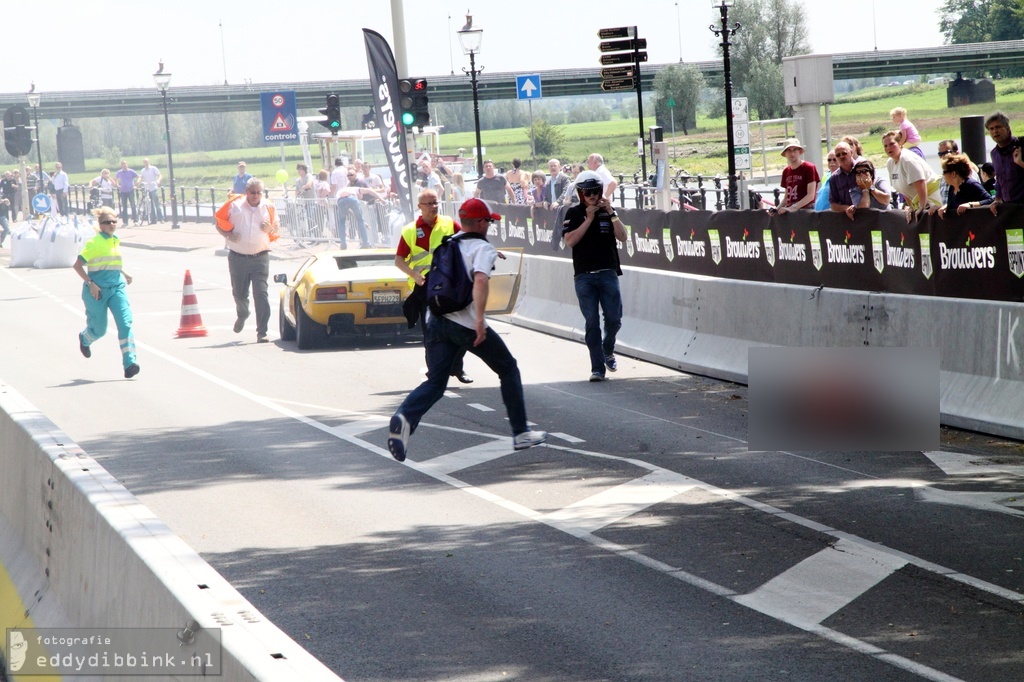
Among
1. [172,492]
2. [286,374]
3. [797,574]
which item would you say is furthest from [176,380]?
[797,574]

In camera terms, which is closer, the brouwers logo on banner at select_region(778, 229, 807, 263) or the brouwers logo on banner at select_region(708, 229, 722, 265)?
the brouwers logo on banner at select_region(778, 229, 807, 263)

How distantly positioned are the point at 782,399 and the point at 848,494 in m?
0.72

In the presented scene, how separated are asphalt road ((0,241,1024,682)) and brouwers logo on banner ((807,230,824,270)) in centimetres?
151

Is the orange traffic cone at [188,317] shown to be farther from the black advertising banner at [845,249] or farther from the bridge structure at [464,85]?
the bridge structure at [464,85]

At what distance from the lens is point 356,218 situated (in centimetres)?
3222

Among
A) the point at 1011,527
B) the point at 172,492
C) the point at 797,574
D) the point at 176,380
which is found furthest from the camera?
the point at 176,380

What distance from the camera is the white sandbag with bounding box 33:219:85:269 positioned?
3581 centimetres

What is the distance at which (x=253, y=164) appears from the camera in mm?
128875

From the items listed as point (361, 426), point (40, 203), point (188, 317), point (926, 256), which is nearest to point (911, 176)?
point (926, 256)

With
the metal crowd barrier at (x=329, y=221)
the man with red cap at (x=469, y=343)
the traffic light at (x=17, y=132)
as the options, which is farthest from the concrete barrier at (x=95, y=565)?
the traffic light at (x=17, y=132)

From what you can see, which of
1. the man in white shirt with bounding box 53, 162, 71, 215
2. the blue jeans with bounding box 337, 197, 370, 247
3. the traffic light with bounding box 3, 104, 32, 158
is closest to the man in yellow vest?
the blue jeans with bounding box 337, 197, 370, 247

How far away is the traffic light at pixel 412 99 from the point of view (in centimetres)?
2495

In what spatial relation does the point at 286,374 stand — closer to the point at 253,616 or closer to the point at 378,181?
the point at 253,616

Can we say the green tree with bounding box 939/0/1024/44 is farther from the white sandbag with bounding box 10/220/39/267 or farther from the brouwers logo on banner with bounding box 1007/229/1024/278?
A: the brouwers logo on banner with bounding box 1007/229/1024/278
